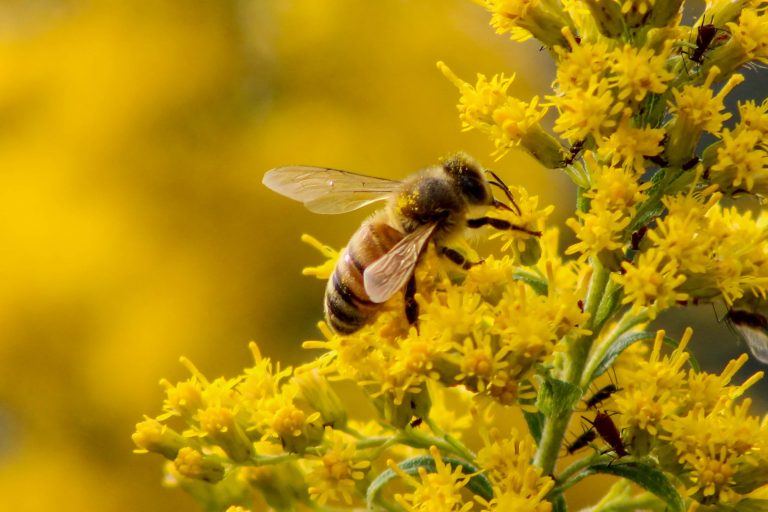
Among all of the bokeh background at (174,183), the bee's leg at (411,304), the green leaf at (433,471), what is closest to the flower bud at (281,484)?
the green leaf at (433,471)

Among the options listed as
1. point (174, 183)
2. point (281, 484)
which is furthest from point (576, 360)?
point (174, 183)

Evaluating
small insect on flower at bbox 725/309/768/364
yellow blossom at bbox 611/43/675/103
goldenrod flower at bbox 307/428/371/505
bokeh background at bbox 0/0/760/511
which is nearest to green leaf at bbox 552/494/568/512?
goldenrod flower at bbox 307/428/371/505

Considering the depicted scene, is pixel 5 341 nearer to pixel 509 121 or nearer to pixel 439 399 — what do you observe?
pixel 439 399

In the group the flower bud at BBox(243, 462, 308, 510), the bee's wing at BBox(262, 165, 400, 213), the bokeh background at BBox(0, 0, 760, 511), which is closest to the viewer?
the flower bud at BBox(243, 462, 308, 510)

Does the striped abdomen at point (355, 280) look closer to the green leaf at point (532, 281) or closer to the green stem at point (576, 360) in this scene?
the green leaf at point (532, 281)

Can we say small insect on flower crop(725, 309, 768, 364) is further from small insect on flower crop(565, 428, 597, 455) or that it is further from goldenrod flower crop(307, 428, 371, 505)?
goldenrod flower crop(307, 428, 371, 505)

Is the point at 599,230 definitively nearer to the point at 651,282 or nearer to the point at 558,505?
the point at 651,282
